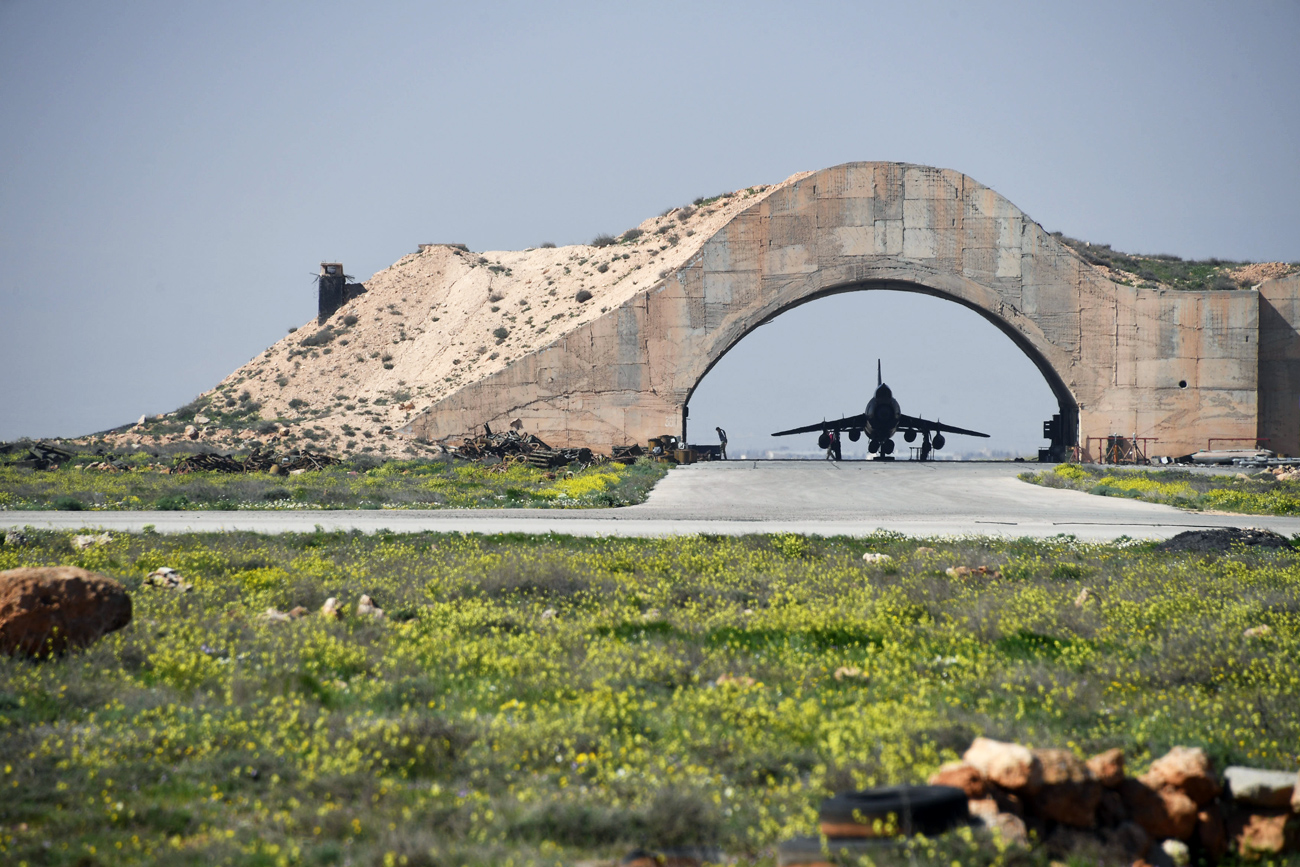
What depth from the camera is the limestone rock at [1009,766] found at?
4.68m

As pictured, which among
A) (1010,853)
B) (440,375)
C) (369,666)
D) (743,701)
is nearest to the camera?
(1010,853)

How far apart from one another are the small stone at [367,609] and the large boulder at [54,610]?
7.47ft

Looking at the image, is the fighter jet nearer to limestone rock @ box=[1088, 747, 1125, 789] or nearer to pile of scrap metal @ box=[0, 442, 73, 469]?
pile of scrap metal @ box=[0, 442, 73, 469]

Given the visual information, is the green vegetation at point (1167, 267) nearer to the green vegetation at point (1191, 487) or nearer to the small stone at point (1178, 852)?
the green vegetation at point (1191, 487)

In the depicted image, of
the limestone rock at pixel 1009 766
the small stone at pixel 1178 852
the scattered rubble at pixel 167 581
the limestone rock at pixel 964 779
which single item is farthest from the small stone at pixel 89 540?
the small stone at pixel 1178 852

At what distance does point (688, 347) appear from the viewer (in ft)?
156

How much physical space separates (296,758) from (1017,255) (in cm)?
4780

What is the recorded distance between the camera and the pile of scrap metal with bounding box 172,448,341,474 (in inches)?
1394

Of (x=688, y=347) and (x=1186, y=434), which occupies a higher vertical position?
(x=688, y=347)

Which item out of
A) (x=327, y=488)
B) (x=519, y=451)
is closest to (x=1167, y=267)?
(x=519, y=451)

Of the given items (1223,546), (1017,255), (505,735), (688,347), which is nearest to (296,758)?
(505,735)

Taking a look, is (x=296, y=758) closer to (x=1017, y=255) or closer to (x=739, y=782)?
(x=739, y=782)

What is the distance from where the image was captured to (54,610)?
8.02 meters

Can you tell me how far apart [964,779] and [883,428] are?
192 ft
